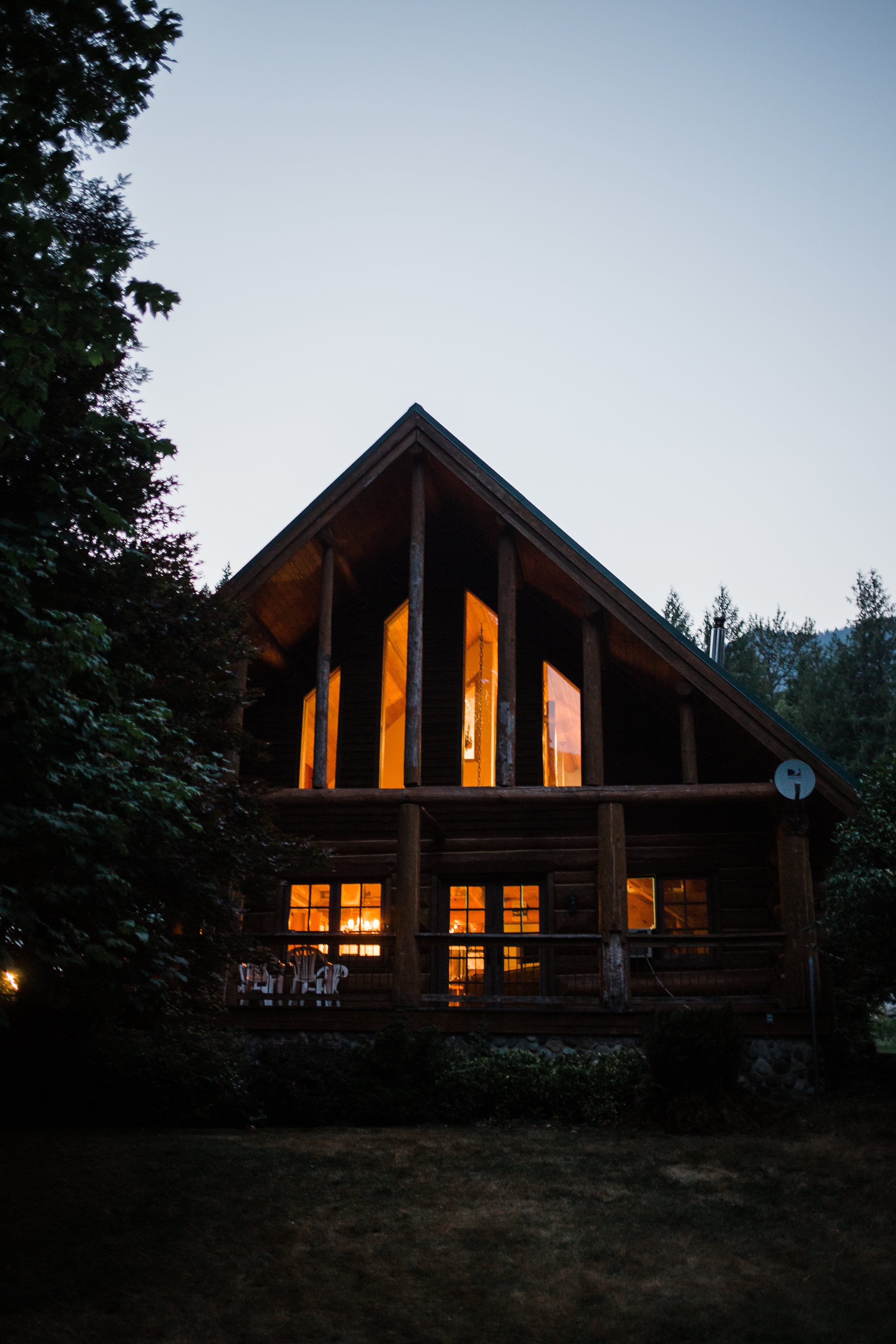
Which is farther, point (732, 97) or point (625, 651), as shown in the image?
point (732, 97)

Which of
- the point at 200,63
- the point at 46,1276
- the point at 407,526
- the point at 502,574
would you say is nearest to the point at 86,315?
the point at 200,63

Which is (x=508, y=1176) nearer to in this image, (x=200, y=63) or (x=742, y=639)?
(x=200, y=63)

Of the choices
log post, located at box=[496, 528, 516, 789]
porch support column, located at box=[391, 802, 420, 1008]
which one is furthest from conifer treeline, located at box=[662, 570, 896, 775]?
porch support column, located at box=[391, 802, 420, 1008]

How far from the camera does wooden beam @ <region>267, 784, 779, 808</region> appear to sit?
15.5 m

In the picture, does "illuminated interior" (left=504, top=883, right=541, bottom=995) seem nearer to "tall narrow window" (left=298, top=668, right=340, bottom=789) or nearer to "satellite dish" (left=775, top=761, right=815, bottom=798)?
"tall narrow window" (left=298, top=668, right=340, bottom=789)

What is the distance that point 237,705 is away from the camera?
1169 centimetres

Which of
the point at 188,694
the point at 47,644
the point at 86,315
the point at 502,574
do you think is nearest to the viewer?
the point at 86,315

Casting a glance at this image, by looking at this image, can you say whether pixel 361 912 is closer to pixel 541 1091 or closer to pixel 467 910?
pixel 467 910

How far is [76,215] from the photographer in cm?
1184

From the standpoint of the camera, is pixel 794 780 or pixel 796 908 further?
pixel 796 908

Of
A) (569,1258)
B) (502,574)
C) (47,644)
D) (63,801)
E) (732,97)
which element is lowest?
(569,1258)

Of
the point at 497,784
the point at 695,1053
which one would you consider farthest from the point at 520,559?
the point at 695,1053

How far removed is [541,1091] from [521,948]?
5.56 metres

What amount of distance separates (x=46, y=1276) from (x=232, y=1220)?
1.73 m
